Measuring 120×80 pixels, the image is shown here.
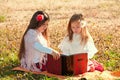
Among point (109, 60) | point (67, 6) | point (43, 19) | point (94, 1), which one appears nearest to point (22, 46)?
point (43, 19)

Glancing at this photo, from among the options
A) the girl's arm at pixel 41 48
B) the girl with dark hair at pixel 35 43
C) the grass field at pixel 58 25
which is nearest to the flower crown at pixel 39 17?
the girl with dark hair at pixel 35 43

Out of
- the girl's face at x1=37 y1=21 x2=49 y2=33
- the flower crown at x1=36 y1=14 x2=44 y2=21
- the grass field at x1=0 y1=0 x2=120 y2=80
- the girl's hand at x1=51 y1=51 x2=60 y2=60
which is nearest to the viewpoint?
the girl's hand at x1=51 y1=51 x2=60 y2=60

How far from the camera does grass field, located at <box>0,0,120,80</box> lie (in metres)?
7.37

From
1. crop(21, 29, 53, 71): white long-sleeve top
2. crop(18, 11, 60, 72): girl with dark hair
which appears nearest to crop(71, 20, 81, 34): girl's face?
crop(18, 11, 60, 72): girl with dark hair

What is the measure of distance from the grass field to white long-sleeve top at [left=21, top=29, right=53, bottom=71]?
0.26 meters

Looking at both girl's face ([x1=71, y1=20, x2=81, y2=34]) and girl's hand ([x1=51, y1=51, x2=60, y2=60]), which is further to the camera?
girl's face ([x1=71, y1=20, x2=81, y2=34])

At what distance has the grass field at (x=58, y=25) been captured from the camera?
737 centimetres

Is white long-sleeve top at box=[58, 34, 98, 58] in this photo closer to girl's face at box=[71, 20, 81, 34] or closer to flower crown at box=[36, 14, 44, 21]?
girl's face at box=[71, 20, 81, 34]

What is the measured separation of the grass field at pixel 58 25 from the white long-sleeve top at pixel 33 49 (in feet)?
0.86

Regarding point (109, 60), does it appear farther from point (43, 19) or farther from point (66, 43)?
point (43, 19)

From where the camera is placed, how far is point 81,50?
22.8ft

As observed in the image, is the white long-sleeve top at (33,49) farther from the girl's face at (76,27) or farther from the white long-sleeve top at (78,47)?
the girl's face at (76,27)

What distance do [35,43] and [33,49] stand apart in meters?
0.16

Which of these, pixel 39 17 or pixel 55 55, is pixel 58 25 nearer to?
pixel 39 17
